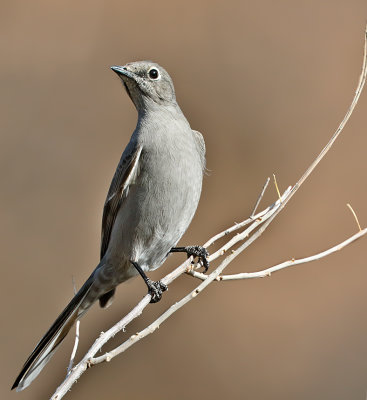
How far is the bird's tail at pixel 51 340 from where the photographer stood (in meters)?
3.67

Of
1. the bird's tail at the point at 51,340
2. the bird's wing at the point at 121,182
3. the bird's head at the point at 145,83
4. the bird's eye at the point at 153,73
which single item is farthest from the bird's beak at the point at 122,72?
the bird's tail at the point at 51,340

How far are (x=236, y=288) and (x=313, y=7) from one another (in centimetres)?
436

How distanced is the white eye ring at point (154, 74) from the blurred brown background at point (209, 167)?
2.02 metres

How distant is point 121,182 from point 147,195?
233 mm

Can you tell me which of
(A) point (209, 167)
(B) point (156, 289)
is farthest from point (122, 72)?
(A) point (209, 167)

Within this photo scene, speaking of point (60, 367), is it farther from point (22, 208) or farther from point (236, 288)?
point (22, 208)

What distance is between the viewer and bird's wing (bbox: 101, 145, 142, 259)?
4.34 metres

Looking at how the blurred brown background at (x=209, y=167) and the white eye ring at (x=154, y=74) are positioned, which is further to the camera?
the blurred brown background at (x=209, y=167)

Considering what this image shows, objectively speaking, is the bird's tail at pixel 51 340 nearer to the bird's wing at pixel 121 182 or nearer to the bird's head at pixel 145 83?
the bird's wing at pixel 121 182

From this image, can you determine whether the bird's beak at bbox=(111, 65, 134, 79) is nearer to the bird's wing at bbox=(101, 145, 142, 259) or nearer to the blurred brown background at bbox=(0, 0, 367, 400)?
the bird's wing at bbox=(101, 145, 142, 259)

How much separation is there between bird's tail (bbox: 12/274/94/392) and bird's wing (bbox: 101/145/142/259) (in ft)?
1.41

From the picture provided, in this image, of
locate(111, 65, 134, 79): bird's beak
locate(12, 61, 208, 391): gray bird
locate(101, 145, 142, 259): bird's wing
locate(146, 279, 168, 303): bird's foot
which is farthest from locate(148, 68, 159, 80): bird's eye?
locate(146, 279, 168, 303): bird's foot

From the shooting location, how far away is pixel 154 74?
4676 mm

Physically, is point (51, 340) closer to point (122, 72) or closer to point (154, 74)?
point (122, 72)
